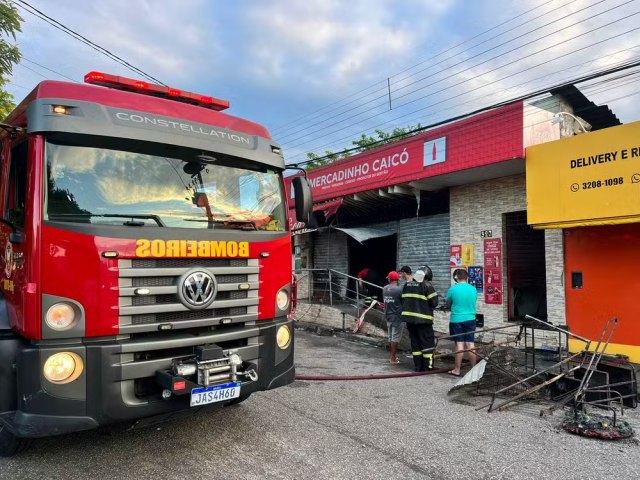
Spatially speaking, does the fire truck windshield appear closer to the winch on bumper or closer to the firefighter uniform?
the winch on bumper

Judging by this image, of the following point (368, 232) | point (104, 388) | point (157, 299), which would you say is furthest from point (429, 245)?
point (104, 388)

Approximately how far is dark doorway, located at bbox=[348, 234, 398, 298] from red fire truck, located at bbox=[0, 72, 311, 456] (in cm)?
1017

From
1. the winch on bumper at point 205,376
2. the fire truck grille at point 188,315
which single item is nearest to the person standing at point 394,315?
the fire truck grille at point 188,315

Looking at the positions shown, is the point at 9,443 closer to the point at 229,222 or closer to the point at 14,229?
the point at 14,229

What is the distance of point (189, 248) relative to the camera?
3.66 metres

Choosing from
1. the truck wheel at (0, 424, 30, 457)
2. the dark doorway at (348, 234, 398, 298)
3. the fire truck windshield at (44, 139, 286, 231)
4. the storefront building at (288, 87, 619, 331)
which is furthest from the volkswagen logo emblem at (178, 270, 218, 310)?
the dark doorway at (348, 234, 398, 298)

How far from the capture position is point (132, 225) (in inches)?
138

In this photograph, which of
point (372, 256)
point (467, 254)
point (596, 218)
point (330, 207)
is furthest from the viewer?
point (372, 256)

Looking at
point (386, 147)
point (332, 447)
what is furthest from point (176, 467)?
point (386, 147)

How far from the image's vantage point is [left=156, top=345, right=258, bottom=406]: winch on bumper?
11.3ft

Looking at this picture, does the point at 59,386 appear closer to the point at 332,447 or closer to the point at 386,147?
the point at 332,447

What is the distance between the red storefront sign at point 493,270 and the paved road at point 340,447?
4.42 m

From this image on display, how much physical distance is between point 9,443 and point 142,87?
3247mm

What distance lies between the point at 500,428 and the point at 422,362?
260 centimetres
